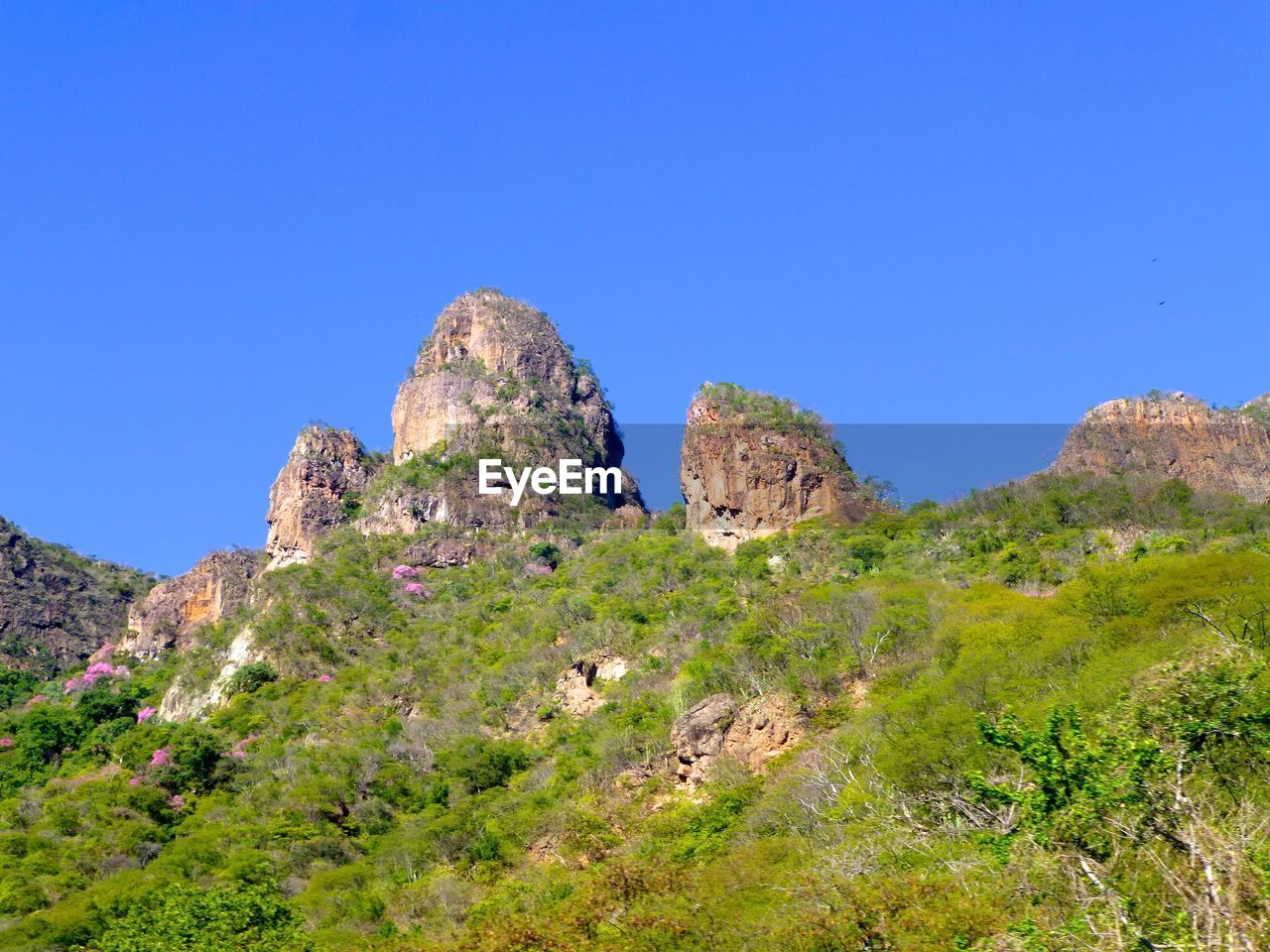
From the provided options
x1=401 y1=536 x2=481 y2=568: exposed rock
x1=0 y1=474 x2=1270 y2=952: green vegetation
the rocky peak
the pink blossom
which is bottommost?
x1=0 y1=474 x2=1270 y2=952: green vegetation

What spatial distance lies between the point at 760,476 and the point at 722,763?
27168 mm

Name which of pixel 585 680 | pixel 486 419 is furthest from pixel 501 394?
pixel 585 680

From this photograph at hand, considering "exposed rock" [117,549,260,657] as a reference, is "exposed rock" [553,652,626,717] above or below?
below

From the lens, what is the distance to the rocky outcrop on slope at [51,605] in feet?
323

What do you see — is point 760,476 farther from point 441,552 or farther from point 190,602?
point 190,602

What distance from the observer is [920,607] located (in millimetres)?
49438

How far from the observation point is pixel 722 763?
4362 cm

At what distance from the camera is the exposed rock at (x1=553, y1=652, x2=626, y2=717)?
54875 millimetres

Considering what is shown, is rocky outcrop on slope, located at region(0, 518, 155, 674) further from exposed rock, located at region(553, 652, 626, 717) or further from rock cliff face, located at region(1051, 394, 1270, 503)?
rock cliff face, located at region(1051, 394, 1270, 503)

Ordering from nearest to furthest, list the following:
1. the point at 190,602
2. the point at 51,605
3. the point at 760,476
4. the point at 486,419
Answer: the point at 760,476
the point at 190,602
the point at 486,419
the point at 51,605

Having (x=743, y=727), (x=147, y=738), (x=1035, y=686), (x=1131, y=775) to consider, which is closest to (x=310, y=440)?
(x=147, y=738)

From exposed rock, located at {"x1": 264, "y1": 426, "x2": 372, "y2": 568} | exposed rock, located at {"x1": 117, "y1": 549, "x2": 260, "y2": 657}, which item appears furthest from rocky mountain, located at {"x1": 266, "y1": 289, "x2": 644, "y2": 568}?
exposed rock, located at {"x1": 117, "y1": 549, "x2": 260, "y2": 657}

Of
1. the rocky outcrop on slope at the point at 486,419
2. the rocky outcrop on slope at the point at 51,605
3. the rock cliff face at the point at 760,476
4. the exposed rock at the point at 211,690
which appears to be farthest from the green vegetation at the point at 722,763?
the rocky outcrop on slope at the point at 51,605

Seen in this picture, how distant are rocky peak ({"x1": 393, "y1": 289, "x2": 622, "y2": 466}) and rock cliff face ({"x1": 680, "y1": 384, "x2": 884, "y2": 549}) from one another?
70.7ft
